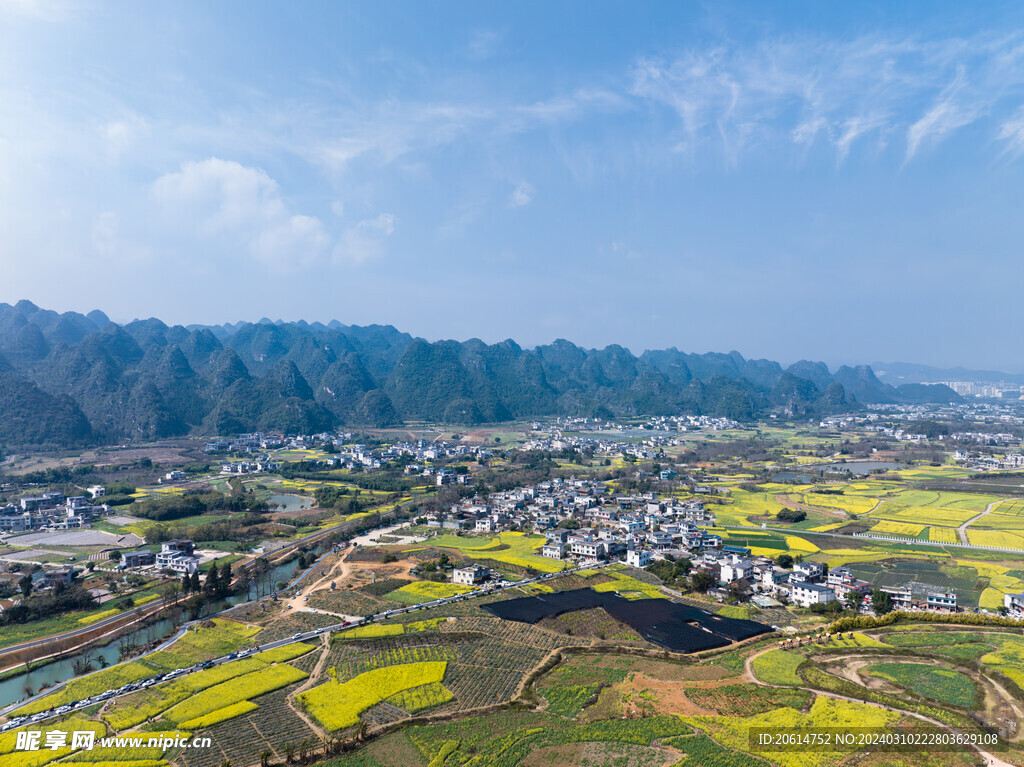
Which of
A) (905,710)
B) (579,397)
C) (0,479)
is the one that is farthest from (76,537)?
(579,397)

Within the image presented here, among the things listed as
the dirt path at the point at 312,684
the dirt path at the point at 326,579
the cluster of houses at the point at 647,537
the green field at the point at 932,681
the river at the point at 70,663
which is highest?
the green field at the point at 932,681

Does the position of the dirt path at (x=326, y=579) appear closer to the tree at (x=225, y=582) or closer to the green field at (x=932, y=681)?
the tree at (x=225, y=582)

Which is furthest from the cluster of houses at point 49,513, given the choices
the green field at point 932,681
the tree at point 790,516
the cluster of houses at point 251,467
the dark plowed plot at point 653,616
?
the tree at point 790,516

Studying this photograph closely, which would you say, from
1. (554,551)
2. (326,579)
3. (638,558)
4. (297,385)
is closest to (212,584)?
(326,579)

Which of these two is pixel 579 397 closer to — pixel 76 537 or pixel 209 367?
pixel 209 367

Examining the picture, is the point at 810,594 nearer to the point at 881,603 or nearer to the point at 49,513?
the point at 881,603

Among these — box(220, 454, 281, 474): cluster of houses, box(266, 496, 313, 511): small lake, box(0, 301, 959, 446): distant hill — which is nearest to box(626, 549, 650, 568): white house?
box(266, 496, 313, 511): small lake
